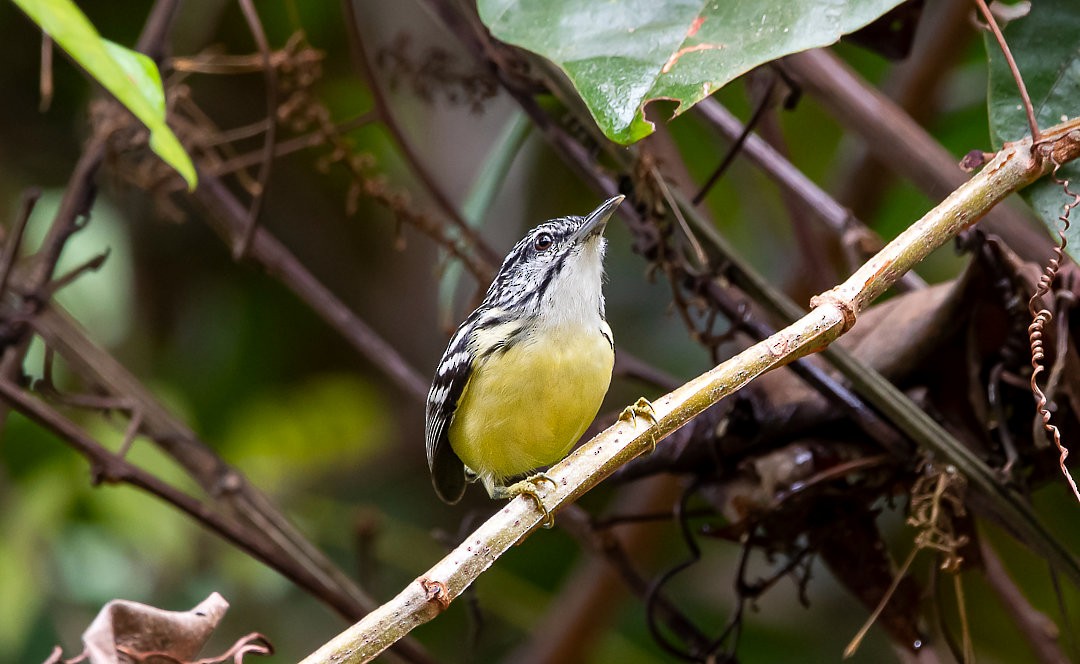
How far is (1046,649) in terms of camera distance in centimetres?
233

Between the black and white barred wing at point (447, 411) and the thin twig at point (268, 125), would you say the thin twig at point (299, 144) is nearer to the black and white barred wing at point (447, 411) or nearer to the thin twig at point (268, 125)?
the thin twig at point (268, 125)

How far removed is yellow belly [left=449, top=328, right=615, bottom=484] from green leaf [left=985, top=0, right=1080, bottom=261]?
815 mm

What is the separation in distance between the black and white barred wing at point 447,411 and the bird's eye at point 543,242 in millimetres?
224

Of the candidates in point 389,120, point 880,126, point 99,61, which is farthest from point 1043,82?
point 389,120

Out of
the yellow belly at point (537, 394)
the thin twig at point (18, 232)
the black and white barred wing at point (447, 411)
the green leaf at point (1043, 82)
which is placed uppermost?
the thin twig at point (18, 232)

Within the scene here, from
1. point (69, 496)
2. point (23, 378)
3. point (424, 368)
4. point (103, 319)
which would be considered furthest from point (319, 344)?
point (23, 378)

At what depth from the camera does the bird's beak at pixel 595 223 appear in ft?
6.75

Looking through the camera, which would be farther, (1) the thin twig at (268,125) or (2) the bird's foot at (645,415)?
(1) the thin twig at (268,125)

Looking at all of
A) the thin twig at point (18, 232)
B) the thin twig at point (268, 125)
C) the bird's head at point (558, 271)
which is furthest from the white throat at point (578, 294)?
the thin twig at point (18, 232)

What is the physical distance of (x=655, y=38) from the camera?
1.67 m

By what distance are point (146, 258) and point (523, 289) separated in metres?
2.67

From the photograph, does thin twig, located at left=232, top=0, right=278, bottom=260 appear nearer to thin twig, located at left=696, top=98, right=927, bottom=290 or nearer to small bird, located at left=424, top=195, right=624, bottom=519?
small bird, located at left=424, top=195, right=624, bottom=519

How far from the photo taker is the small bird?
82.4 inches

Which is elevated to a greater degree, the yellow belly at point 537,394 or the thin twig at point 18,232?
the thin twig at point 18,232
